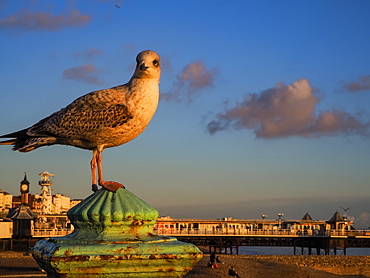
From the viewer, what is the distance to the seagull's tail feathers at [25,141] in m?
5.14

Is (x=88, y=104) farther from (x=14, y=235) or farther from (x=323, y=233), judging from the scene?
(x=323, y=233)

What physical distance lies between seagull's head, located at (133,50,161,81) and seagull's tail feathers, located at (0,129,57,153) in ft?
3.90

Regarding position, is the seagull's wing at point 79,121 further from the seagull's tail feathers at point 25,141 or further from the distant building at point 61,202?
the distant building at point 61,202

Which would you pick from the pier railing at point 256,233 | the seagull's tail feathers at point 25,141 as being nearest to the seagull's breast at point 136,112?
the seagull's tail feathers at point 25,141

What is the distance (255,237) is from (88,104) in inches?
1960

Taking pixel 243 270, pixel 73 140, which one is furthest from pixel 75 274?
pixel 243 270

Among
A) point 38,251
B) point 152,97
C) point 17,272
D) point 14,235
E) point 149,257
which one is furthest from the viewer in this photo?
point 14,235

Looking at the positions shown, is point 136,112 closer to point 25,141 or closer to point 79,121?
point 79,121

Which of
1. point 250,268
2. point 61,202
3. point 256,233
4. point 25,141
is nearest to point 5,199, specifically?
point 61,202

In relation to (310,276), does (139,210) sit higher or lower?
higher

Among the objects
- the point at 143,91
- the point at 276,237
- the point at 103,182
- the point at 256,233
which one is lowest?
the point at 276,237

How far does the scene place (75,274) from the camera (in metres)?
2.77

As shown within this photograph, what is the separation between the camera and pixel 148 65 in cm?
466

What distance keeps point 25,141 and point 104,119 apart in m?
0.88
